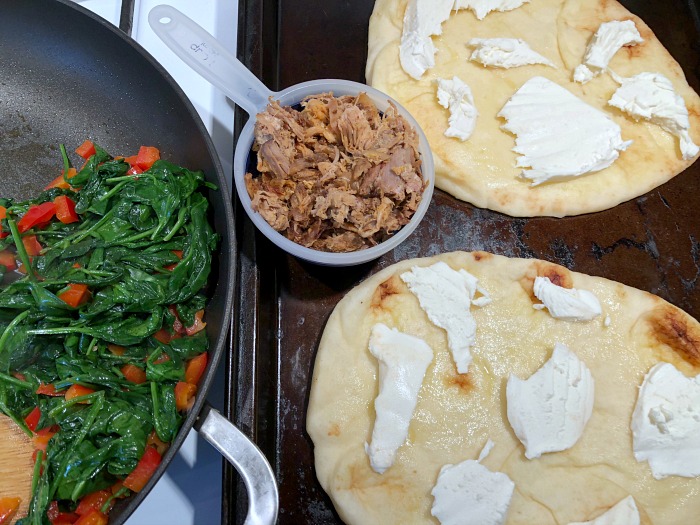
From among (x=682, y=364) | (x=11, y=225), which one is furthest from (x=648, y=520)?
(x=11, y=225)

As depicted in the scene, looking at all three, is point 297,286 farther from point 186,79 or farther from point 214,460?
point 186,79

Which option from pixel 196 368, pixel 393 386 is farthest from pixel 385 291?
pixel 196 368

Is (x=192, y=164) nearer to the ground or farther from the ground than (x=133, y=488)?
farther from the ground

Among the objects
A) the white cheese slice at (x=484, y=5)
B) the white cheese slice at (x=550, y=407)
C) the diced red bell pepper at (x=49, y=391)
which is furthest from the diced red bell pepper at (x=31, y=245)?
the white cheese slice at (x=484, y=5)

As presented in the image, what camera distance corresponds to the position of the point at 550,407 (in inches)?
75.6

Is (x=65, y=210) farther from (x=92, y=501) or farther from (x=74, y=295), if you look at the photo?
(x=92, y=501)

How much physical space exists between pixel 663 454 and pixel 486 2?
2.14 metres

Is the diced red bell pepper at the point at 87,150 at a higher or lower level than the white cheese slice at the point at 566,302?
higher

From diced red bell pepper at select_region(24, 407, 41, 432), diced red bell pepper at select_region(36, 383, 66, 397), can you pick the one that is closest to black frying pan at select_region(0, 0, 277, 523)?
diced red bell pepper at select_region(36, 383, 66, 397)

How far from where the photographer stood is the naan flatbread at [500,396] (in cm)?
191

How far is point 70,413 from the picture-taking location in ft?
5.96

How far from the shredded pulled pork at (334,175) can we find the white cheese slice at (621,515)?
1.27m

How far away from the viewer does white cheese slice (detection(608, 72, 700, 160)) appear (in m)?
2.41

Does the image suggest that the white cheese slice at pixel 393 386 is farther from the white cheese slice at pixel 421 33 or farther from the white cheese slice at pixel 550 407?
the white cheese slice at pixel 421 33
